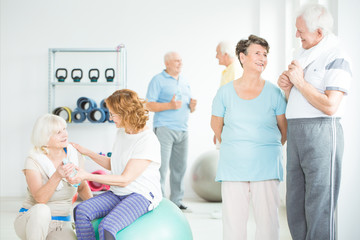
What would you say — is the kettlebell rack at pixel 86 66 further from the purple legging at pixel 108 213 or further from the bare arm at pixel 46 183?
the purple legging at pixel 108 213

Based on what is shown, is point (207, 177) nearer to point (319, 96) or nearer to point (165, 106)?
point (165, 106)

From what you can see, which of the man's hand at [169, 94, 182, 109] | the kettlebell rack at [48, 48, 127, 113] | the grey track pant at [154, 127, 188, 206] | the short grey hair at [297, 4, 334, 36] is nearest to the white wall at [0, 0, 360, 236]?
the kettlebell rack at [48, 48, 127, 113]

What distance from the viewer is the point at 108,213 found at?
2.24m

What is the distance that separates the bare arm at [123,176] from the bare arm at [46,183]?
0.21 feet

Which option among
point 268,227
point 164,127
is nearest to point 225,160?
point 268,227

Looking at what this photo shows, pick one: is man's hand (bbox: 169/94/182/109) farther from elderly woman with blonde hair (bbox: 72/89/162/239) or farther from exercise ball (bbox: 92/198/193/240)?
exercise ball (bbox: 92/198/193/240)

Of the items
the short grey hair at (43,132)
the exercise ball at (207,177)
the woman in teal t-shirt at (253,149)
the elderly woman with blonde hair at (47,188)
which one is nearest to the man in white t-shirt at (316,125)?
the woman in teal t-shirt at (253,149)

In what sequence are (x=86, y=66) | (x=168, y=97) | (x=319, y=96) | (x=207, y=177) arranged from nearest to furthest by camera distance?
1. (x=319, y=96)
2. (x=168, y=97)
3. (x=207, y=177)
4. (x=86, y=66)

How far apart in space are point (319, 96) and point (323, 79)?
0.12m

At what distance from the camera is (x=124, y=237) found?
6.84 ft

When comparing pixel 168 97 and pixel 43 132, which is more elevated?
pixel 168 97

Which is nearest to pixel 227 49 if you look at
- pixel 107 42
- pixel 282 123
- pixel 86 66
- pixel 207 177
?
pixel 207 177

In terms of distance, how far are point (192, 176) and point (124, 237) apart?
2.96m

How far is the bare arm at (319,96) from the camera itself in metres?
1.96
